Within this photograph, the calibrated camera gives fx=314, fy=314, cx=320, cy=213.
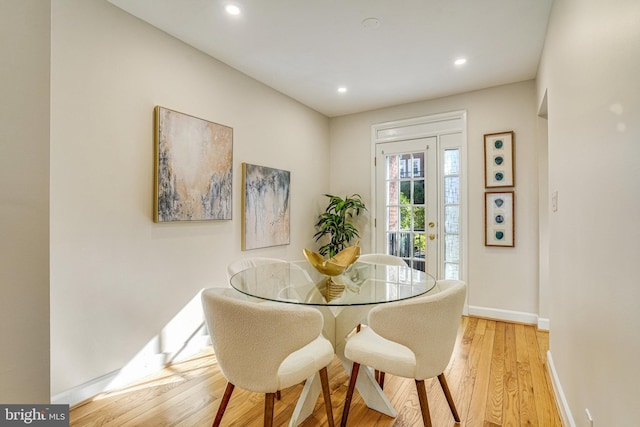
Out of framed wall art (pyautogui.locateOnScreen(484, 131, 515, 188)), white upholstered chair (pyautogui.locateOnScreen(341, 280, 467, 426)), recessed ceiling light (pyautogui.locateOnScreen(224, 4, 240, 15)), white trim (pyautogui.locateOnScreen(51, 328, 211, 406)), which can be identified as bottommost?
white trim (pyautogui.locateOnScreen(51, 328, 211, 406))

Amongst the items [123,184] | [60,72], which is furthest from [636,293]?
[60,72]

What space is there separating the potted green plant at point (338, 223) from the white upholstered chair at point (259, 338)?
285 centimetres

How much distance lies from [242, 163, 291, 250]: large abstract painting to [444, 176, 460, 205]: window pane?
1969 millimetres

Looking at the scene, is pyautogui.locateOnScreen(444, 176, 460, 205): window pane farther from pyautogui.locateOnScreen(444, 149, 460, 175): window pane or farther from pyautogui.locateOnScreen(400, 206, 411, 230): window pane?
pyautogui.locateOnScreen(400, 206, 411, 230): window pane

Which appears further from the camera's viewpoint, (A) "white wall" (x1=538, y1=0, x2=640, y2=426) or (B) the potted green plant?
(B) the potted green plant

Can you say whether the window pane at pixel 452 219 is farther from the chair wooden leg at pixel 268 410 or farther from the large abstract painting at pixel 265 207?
the chair wooden leg at pixel 268 410

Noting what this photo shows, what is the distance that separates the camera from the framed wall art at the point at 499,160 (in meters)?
3.51

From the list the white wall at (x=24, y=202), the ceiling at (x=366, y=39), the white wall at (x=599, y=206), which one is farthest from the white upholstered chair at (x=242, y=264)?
the white wall at (x=599, y=206)

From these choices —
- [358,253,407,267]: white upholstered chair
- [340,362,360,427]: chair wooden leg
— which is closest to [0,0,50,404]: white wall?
[340,362,360,427]: chair wooden leg

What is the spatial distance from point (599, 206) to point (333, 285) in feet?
4.66

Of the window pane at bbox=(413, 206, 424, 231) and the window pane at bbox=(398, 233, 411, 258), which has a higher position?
the window pane at bbox=(413, 206, 424, 231)

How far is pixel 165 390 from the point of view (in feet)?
7.14

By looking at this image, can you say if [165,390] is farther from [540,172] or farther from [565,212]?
[540,172]

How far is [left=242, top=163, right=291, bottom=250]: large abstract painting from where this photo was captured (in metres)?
3.27
